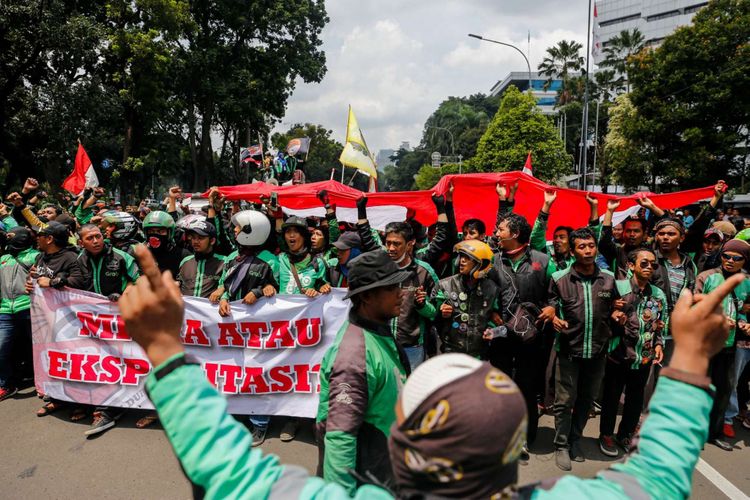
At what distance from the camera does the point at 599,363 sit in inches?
165

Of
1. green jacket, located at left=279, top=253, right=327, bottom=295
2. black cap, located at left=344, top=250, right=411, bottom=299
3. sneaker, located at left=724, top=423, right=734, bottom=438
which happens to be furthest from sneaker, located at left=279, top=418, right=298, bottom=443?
sneaker, located at left=724, top=423, right=734, bottom=438

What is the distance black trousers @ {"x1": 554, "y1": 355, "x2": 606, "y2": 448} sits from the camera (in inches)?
166

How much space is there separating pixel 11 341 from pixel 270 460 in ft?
18.1

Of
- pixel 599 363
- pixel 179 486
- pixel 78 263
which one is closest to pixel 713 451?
pixel 599 363

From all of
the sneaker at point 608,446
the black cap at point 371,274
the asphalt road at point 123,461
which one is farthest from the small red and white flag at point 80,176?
the sneaker at point 608,446

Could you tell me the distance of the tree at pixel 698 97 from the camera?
2081cm

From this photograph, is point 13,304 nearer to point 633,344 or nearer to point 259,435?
point 259,435

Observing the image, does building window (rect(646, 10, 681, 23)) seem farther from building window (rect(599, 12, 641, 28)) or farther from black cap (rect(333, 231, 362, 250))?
black cap (rect(333, 231, 362, 250))

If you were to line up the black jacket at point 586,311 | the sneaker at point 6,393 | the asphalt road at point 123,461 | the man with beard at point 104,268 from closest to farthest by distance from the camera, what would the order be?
the asphalt road at point 123,461
the black jacket at point 586,311
the man with beard at point 104,268
the sneaker at point 6,393

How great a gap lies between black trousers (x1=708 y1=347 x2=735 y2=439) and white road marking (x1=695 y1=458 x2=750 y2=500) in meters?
0.48

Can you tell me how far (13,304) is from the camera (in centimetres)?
513

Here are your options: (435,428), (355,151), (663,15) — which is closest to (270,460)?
(435,428)

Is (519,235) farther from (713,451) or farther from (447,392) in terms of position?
(447,392)

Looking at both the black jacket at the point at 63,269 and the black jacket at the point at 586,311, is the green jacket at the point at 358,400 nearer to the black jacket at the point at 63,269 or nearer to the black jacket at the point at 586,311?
the black jacket at the point at 586,311
